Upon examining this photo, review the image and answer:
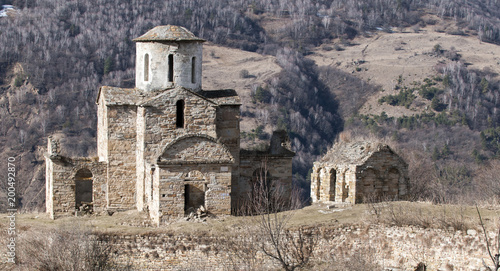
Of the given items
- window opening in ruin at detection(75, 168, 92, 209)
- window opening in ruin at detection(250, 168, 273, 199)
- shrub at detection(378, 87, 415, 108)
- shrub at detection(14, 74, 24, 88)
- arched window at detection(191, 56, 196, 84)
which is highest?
arched window at detection(191, 56, 196, 84)

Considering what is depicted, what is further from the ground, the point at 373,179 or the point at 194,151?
the point at 194,151

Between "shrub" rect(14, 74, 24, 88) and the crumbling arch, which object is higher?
the crumbling arch

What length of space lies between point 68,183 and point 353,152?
10486 mm

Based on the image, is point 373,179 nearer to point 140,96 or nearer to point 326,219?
point 326,219

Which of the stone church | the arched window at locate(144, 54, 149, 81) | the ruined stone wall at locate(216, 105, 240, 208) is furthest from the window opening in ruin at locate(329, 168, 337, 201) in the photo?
the arched window at locate(144, 54, 149, 81)

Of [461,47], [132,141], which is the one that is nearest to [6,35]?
[461,47]

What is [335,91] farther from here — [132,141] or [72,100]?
[132,141]

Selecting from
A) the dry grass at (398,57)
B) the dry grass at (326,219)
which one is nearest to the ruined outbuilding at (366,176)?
the dry grass at (326,219)

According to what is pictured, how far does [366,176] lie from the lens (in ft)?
87.1

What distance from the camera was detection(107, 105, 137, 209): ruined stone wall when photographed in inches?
1086

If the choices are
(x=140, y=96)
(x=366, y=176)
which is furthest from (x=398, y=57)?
(x=140, y=96)

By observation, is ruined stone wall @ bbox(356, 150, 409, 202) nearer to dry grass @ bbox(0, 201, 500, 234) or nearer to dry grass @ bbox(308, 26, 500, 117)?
dry grass @ bbox(0, 201, 500, 234)

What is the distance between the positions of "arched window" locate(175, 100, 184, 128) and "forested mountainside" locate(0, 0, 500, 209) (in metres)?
28.1

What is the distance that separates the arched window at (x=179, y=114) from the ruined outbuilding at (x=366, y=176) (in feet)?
18.7
